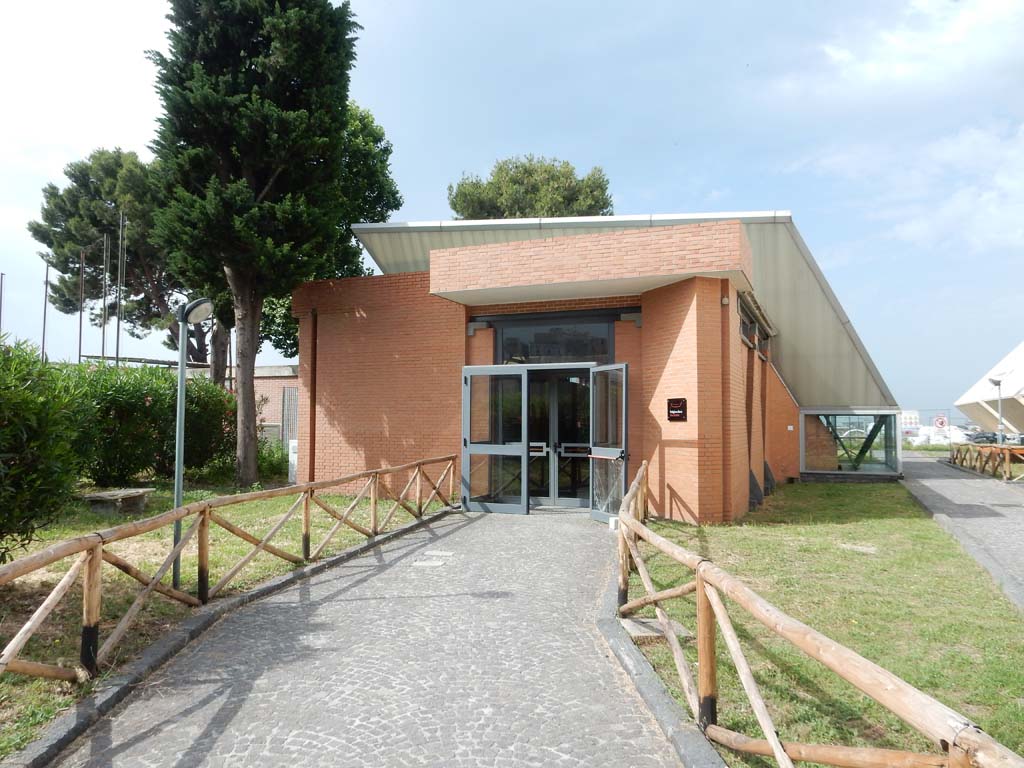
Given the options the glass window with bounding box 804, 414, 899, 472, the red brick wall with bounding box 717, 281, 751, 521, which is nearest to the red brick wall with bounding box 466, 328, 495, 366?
the red brick wall with bounding box 717, 281, 751, 521

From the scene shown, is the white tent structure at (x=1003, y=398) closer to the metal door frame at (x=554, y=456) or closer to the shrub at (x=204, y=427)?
the metal door frame at (x=554, y=456)

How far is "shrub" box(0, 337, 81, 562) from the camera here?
15.1 feet

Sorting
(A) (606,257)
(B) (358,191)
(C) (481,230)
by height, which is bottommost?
(A) (606,257)

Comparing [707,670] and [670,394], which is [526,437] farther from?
[707,670]

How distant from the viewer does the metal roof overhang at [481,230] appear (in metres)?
13.4

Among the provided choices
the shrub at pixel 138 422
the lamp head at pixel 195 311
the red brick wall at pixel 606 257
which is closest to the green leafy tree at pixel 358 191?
the shrub at pixel 138 422

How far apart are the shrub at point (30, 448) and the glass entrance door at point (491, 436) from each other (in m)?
5.90

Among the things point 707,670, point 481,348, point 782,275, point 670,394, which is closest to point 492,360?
point 481,348

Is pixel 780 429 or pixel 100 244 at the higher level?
pixel 100 244

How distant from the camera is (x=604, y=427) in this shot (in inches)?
383

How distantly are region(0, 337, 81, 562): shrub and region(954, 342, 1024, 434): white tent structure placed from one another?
2593 cm

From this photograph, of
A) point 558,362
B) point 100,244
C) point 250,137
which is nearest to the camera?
point 558,362

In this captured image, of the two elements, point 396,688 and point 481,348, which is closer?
point 396,688

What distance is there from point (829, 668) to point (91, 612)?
3.99 m
